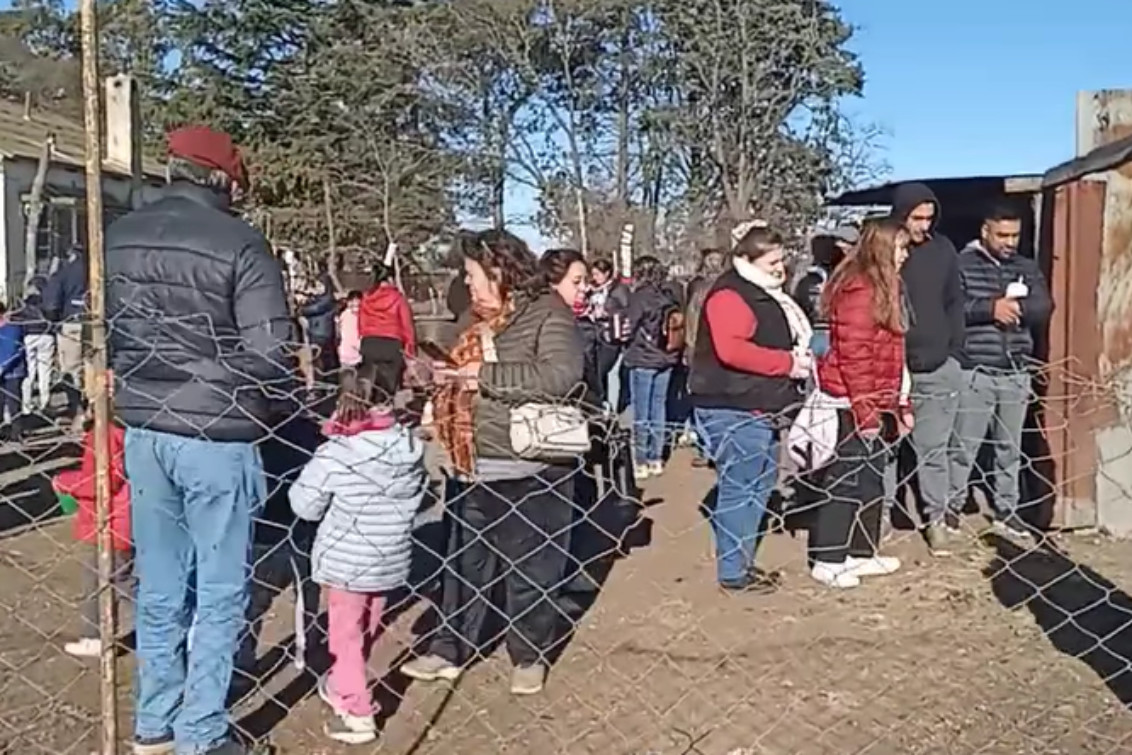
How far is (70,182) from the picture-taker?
2133cm

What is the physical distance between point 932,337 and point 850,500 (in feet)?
3.11

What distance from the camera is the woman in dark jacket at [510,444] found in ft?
16.2

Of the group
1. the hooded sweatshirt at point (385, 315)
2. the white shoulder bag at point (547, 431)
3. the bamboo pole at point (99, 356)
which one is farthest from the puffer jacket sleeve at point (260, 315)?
the hooded sweatshirt at point (385, 315)

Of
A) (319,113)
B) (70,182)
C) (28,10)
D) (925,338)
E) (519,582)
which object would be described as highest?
(28,10)

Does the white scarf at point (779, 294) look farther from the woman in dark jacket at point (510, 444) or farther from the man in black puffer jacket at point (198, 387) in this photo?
the man in black puffer jacket at point (198, 387)

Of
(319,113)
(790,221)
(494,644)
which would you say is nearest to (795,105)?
(790,221)

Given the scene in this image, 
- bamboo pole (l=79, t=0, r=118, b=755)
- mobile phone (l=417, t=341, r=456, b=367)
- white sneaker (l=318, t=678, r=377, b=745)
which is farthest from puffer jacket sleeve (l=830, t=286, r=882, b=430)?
bamboo pole (l=79, t=0, r=118, b=755)

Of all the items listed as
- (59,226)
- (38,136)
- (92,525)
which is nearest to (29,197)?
(59,226)

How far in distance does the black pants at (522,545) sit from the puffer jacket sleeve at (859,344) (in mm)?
1721

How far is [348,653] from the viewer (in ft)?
14.8

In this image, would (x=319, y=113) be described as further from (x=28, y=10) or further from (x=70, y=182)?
(x=28, y=10)

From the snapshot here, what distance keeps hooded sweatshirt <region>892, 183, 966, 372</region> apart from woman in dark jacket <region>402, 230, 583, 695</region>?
255 centimetres

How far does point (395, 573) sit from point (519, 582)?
0.61 metres

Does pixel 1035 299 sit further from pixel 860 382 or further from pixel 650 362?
pixel 650 362
